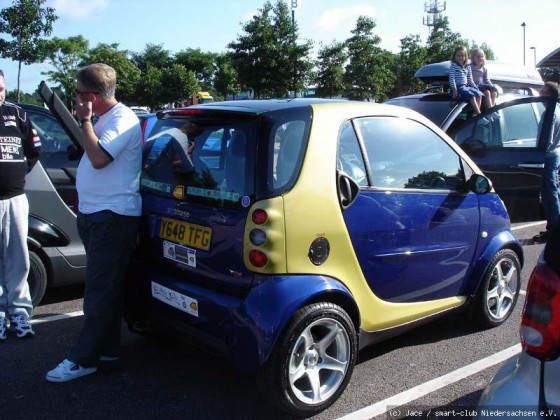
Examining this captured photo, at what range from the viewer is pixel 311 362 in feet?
9.36

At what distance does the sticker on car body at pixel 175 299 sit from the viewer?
2865mm

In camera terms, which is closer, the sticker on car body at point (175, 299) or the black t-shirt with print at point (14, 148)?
the sticker on car body at point (175, 299)


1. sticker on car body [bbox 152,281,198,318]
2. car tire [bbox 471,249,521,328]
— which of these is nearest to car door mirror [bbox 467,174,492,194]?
car tire [bbox 471,249,521,328]

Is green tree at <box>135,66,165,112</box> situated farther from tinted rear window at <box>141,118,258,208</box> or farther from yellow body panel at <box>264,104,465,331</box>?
yellow body panel at <box>264,104,465,331</box>

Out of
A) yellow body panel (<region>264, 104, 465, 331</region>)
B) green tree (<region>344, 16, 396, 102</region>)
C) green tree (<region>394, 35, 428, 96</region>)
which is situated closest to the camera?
yellow body panel (<region>264, 104, 465, 331</region>)

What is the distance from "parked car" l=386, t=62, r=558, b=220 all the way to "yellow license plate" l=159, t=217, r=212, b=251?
5147mm

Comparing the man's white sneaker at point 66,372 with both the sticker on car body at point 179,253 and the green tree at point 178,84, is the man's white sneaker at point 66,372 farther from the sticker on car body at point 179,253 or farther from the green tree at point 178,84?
the green tree at point 178,84

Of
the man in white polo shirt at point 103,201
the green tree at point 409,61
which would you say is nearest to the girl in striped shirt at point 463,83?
the man in white polo shirt at point 103,201

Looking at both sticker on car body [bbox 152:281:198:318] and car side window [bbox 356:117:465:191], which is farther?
car side window [bbox 356:117:465:191]

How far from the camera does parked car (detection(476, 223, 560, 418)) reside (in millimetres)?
1647

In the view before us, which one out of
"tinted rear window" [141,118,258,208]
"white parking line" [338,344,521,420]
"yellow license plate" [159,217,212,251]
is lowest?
"white parking line" [338,344,521,420]

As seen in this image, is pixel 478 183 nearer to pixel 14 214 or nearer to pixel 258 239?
pixel 258 239

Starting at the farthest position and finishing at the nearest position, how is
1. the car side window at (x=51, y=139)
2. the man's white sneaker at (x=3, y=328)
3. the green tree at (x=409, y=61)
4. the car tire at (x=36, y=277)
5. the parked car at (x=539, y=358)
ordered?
the green tree at (x=409, y=61)
the car side window at (x=51, y=139)
the car tire at (x=36, y=277)
the man's white sneaker at (x=3, y=328)
the parked car at (x=539, y=358)

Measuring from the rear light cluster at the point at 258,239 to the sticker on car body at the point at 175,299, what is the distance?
0.45m
